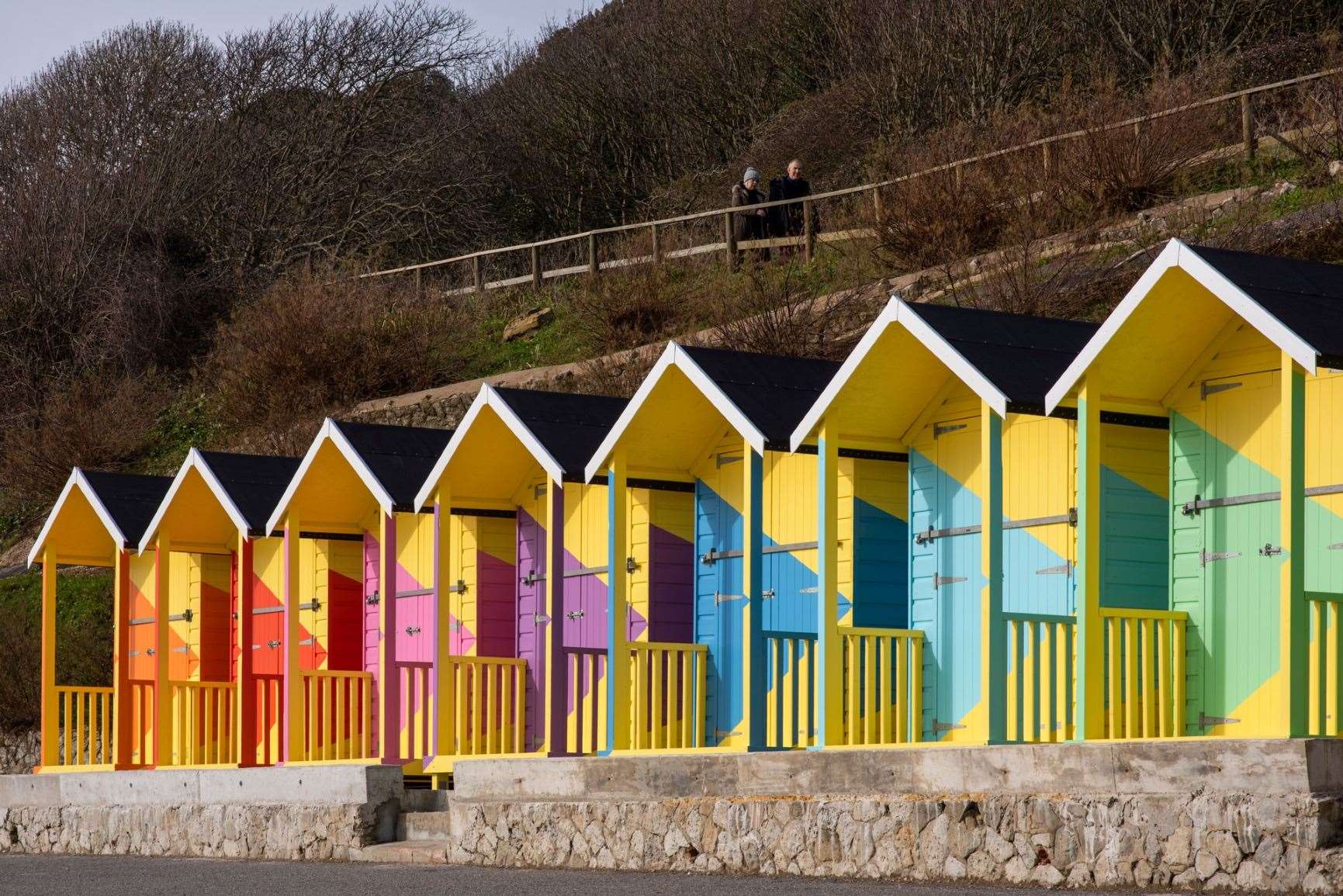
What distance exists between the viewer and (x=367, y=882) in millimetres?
12078

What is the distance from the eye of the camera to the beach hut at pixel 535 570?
14344 millimetres

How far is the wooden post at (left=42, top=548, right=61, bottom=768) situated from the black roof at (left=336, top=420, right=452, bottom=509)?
456cm

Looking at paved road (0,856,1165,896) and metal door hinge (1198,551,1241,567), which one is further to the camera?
metal door hinge (1198,551,1241,567)

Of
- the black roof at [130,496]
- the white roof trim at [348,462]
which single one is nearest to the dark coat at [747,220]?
the black roof at [130,496]

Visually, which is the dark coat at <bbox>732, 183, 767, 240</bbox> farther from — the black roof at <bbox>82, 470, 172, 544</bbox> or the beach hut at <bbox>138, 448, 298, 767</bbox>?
the black roof at <bbox>82, 470, 172, 544</bbox>

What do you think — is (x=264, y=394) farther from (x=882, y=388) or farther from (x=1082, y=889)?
(x=1082, y=889)

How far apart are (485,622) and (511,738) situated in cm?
103

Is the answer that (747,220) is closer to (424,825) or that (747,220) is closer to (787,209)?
(787,209)

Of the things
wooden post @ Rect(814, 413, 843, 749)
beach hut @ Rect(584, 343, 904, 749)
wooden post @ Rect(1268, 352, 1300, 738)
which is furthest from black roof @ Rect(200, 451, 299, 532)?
wooden post @ Rect(1268, 352, 1300, 738)

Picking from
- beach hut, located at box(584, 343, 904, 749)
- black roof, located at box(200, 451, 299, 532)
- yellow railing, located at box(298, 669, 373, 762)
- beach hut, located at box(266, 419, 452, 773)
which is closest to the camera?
beach hut, located at box(584, 343, 904, 749)

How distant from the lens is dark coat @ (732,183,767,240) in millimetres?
29375

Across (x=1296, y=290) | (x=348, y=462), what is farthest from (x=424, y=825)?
(x=1296, y=290)

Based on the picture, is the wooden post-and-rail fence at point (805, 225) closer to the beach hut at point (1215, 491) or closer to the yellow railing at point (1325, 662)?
the beach hut at point (1215, 491)

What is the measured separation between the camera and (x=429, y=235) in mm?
41406
